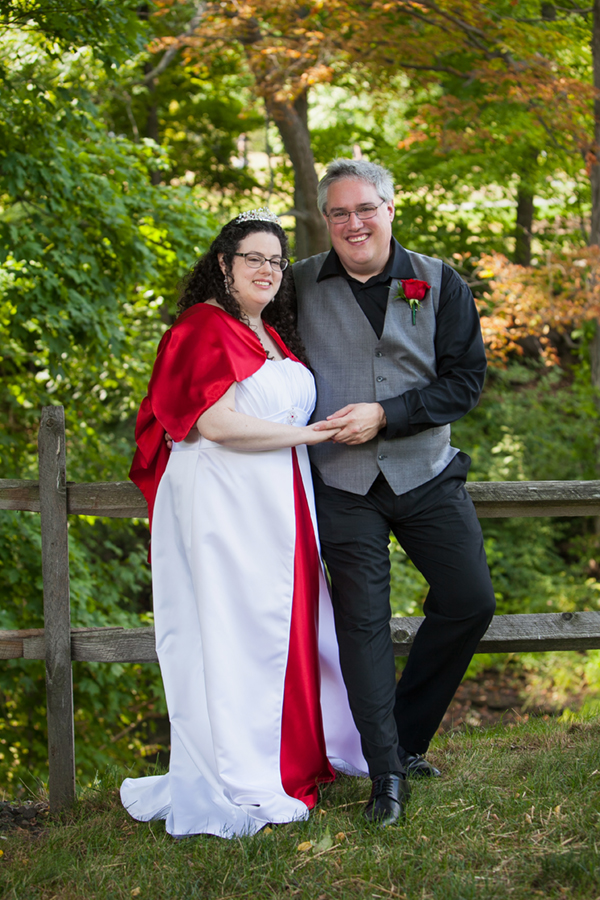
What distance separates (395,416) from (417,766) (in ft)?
4.46

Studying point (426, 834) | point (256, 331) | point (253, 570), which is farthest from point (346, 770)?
point (256, 331)

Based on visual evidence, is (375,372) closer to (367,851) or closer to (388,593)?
(388,593)

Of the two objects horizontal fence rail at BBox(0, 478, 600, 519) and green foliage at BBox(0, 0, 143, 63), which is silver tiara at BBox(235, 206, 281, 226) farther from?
green foliage at BBox(0, 0, 143, 63)

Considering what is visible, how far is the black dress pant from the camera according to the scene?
2887 millimetres

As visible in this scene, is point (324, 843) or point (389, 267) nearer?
point (324, 843)

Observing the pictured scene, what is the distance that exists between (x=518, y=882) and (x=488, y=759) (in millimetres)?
982

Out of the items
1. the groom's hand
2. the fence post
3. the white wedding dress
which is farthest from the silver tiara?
the fence post

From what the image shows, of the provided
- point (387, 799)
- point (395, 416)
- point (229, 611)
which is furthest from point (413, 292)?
point (387, 799)

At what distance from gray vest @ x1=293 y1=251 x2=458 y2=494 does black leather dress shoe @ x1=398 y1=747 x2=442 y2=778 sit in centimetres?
105

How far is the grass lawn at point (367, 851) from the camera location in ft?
7.75

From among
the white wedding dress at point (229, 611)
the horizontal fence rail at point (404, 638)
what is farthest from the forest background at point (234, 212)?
the white wedding dress at point (229, 611)

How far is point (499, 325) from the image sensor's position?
316 inches

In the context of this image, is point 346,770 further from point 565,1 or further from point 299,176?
point 565,1

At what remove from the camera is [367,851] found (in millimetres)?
2539
